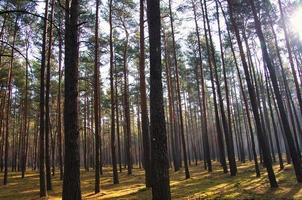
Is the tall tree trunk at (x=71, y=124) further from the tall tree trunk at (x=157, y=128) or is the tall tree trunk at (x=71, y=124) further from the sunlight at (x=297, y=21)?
the sunlight at (x=297, y=21)

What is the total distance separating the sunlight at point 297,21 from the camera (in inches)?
909

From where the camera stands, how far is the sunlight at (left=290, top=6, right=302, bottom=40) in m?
23.1

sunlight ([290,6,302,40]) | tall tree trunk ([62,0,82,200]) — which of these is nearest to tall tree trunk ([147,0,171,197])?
tall tree trunk ([62,0,82,200])

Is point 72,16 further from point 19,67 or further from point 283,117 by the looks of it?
point 19,67

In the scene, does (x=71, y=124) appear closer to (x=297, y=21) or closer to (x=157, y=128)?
(x=157, y=128)

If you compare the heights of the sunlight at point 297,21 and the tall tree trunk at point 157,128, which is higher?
the sunlight at point 297,21

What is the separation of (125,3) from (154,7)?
42.9ft

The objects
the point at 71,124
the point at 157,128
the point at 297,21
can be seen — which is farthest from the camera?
the point at 297,21

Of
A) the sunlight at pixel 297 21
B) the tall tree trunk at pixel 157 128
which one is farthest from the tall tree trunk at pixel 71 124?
the sunlight at pixel 297 21

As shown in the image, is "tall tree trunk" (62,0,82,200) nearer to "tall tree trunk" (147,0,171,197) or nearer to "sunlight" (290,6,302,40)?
"tall tree trunk" (147,0,171,197)

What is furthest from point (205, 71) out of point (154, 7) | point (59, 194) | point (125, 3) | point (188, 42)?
point (154, 7)

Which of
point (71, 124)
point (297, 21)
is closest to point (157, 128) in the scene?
point (71, 124)

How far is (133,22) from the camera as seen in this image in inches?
873

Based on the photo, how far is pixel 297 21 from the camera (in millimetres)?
23797
